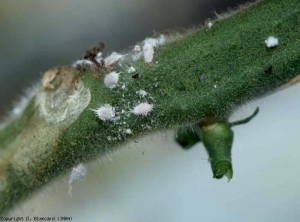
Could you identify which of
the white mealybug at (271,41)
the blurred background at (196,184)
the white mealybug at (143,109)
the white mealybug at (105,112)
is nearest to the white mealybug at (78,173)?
the blurred background at (196,184)

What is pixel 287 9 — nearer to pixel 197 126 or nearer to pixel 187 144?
pixel 197 126

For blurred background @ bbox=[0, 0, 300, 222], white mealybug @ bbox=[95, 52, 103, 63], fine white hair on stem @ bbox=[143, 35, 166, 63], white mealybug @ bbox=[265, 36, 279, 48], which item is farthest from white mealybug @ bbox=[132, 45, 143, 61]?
blurred background @ bbox=[0, 0, 300, 222]

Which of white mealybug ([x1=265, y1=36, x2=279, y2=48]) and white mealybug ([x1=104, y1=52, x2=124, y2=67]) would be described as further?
white mealybug ([x1=104, y1=52, x2=124, y2=67])

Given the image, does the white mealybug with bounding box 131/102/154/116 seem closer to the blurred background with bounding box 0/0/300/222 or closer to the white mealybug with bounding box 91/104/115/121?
the white mealybug with bounding box 91/104/115/121

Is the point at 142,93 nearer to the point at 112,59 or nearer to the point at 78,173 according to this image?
the point at 112,59

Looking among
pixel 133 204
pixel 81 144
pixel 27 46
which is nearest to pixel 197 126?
pixel 81 144
